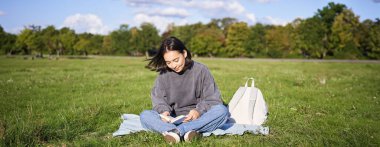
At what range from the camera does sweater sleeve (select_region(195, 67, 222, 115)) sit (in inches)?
221

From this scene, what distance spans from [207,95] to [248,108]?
1003 millimetres

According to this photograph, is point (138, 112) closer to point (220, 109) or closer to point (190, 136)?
point (220, 109)

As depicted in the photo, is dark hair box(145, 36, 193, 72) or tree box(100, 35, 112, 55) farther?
tree box(100, 35, 112, 55)

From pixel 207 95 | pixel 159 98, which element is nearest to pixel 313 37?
pixel 207 95

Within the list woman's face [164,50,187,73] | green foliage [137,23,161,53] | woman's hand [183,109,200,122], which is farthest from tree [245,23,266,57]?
woman's hand [183,109,200,122]

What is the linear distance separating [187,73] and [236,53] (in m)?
66.0

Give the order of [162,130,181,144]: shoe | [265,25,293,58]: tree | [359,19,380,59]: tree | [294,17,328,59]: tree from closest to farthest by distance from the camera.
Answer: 1. [162,130,181,144]: shoe
2. [359,19,380,59]: tree
3. [294,17,328,59]: tree
4. [265,25,293,58]: tree

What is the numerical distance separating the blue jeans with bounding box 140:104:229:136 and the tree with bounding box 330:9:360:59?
55.6 meters

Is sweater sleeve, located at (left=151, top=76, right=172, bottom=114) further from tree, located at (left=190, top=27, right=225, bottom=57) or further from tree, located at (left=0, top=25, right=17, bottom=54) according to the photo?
tree, located at (left=0, top=25, right=17, bottom=54)

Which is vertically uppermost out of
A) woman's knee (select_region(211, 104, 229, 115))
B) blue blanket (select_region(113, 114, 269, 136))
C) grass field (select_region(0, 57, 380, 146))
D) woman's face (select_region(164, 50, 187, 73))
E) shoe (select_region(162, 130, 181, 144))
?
woman's face (select_region(164, 50, 187, 73))

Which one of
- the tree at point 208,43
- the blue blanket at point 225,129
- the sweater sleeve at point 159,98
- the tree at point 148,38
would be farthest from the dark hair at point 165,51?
the tree at point 148,38

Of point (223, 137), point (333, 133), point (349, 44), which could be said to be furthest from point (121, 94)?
point (349, 44)

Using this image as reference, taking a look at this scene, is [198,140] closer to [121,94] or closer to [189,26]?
[121,94]

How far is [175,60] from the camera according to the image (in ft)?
17.8
